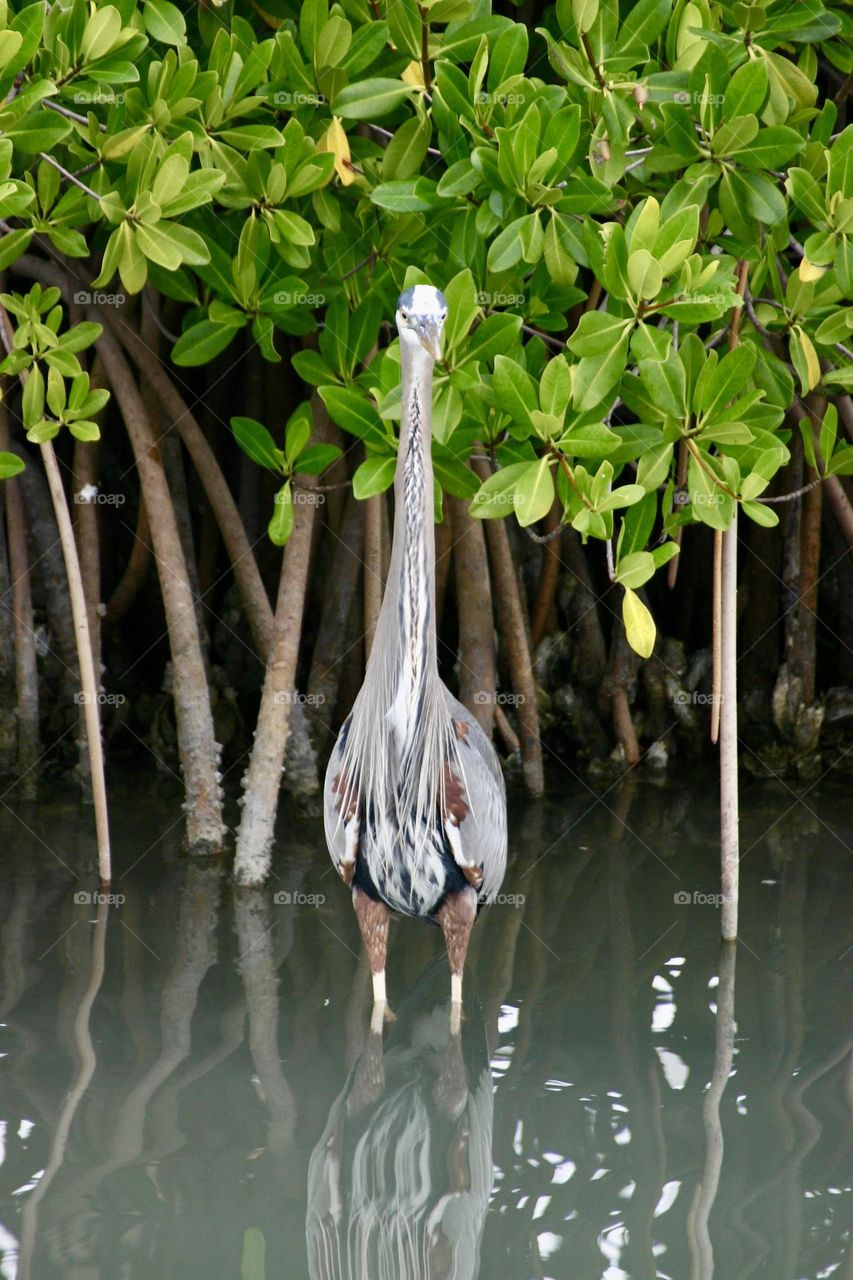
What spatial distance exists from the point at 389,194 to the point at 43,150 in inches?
33.0

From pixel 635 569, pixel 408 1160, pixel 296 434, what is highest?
pixel 296 434

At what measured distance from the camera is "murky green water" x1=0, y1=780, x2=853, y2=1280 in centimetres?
259

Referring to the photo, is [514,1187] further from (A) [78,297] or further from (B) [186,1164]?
(A) [78,297]

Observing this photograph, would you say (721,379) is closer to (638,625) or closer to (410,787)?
(638,625)

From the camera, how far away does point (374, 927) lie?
3592 mm

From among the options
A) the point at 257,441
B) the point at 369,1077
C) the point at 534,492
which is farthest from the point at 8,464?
the point at 369,1077

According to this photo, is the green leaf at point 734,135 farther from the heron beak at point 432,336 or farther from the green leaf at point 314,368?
the green leaf at point 314,368

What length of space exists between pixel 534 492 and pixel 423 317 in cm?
47

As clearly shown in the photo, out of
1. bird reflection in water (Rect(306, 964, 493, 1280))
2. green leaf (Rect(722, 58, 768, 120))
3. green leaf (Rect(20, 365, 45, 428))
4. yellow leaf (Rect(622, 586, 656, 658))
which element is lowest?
bird reflection in water (Rect(306, 964, 493, 1280))

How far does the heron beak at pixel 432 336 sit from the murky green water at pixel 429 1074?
1.72m
